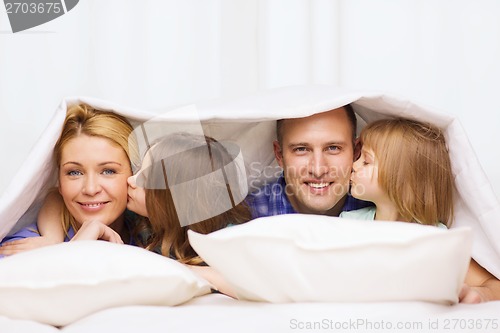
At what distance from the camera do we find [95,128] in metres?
1.54

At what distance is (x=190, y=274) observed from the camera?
1032 millimetres

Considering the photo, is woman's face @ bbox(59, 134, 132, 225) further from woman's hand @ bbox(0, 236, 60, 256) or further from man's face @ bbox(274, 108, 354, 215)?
man's face @ bbox(274, 108, 354, 215)

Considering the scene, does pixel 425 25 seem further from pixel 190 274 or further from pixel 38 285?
pixel 38 285

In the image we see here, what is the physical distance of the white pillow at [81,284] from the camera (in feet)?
3.17

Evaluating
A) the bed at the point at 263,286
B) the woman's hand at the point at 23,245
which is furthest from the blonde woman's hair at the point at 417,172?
the woman's hand at the point at 23,245

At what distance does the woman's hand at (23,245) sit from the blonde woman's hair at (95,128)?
17cm

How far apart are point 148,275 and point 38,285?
147mm

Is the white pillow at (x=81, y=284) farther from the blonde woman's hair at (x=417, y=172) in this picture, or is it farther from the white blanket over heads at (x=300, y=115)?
the blonde woman's hair at (x=417, y=172)

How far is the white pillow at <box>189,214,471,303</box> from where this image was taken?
906mm

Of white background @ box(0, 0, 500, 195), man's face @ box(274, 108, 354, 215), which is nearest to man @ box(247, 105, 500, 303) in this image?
man's face @ box(274, 108, 354, 215)

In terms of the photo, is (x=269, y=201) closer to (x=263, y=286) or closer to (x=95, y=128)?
(x=95, y=128)

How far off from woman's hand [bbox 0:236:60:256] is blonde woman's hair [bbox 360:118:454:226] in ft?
2.37

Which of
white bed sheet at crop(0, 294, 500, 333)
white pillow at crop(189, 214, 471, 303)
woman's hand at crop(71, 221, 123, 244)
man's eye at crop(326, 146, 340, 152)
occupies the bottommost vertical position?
woman's hand at crop(71, 221, 123, 244)

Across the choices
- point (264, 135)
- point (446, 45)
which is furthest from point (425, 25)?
point (264, 135)
